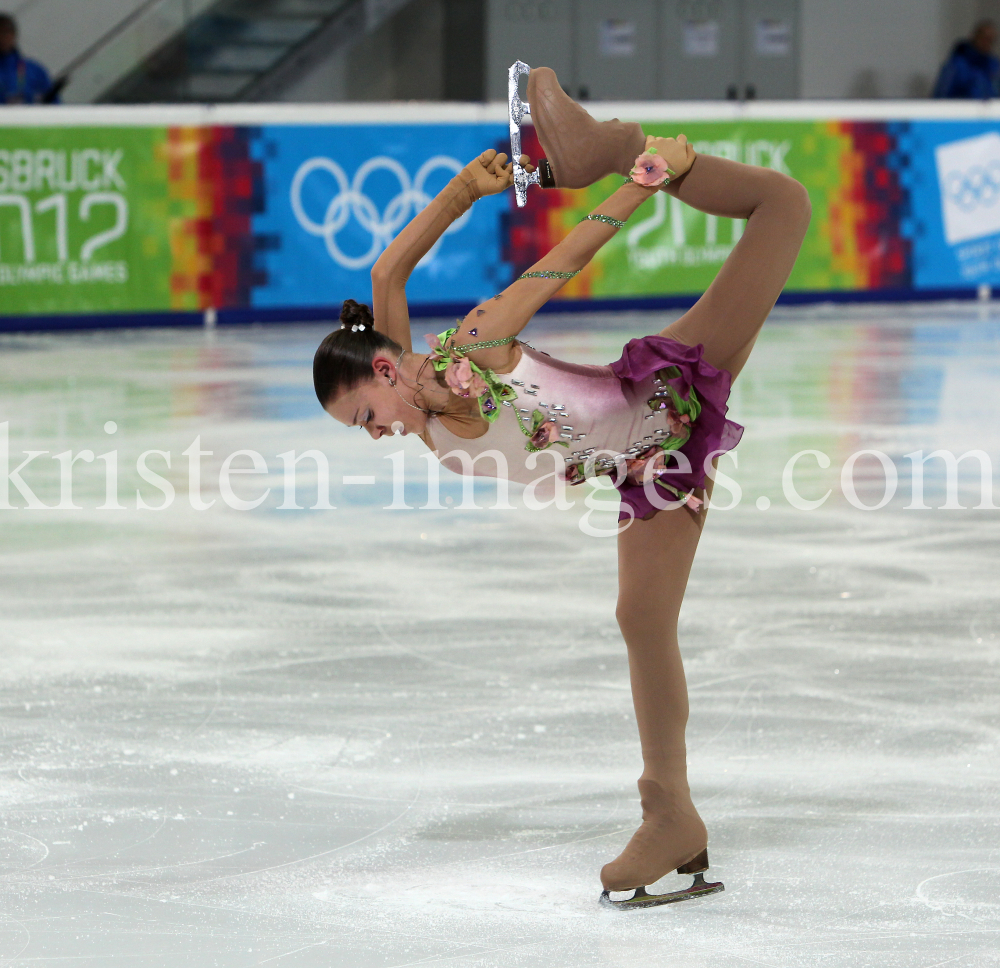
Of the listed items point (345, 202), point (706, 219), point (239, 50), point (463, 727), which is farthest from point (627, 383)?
point (239, 50)

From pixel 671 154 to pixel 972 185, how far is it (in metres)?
11.5

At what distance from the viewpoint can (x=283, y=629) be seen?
14.4 ft


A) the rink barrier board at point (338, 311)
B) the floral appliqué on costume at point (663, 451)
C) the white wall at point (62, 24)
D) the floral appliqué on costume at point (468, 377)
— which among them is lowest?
the rink barrier board at point (338, 311)

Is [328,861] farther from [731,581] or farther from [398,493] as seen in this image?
[398,493]

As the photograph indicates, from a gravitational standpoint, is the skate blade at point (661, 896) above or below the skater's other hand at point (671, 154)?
below

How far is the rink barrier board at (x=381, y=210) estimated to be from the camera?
37.1 ft

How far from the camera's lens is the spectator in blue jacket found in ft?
37.9

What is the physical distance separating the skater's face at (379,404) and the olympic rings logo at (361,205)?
937cm

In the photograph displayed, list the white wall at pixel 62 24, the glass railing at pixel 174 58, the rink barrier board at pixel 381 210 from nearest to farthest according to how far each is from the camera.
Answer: the rink barrier board at pixel 381 210 < the glass railing at pixel 174 58 < the white wall at pixel 62 24

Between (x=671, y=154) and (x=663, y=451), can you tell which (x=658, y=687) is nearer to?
(x=663, y=451)

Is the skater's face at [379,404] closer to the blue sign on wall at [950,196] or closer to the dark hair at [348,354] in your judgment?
the dark hair at [348,354]

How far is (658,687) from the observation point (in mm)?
2758

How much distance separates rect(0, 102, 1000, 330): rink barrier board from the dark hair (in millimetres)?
9134

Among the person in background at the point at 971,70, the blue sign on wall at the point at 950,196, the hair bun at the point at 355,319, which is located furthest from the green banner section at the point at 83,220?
the hair bun at the point at 355,319
